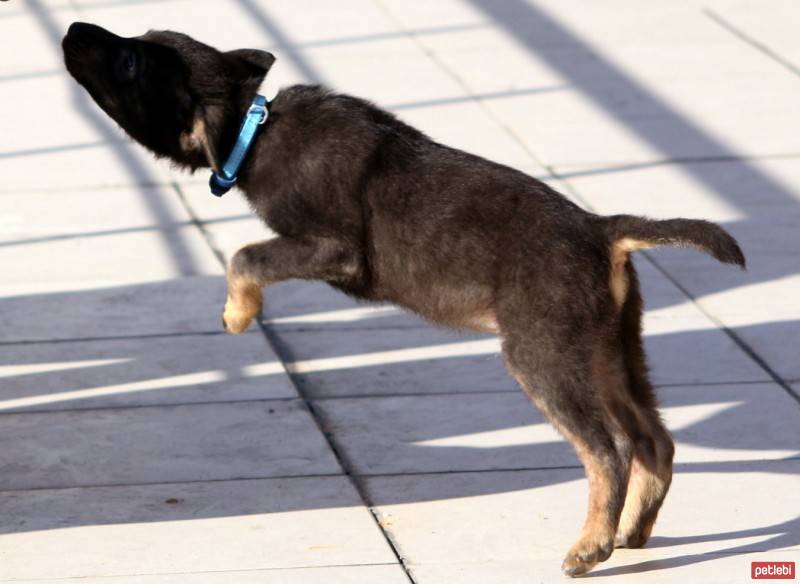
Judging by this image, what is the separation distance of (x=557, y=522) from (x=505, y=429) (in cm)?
93

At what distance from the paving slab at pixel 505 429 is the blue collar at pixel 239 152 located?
136 cm

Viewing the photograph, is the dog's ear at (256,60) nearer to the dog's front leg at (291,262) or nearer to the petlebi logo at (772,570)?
the dog's front leg at (291,262)

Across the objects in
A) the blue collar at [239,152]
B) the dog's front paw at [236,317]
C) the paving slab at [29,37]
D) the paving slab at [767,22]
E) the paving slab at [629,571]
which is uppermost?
the blue collar at [239,152]

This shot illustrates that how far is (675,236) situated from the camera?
18.4 ft

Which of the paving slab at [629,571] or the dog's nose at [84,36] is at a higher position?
the dog's nose at [84,36]

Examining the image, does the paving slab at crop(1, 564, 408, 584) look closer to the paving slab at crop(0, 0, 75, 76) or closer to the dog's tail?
the dog's tail

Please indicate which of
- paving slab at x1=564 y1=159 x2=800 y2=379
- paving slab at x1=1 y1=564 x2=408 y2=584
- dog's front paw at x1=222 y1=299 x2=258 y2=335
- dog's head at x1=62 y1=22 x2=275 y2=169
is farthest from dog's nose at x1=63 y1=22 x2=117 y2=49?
paving slab at x1=564 y1=159 x2=800 y2=379

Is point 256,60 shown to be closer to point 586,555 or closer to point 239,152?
point 239,152

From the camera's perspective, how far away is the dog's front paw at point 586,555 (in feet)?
19.0

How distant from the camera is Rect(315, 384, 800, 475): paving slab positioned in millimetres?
6930

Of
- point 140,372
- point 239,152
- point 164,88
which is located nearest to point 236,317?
point 239,152

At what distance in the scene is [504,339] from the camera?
19.1 feet

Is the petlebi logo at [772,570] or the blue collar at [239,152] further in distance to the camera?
the blue collar at [239,152]

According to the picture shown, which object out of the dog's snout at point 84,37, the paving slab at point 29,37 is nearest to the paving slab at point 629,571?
the dog's snout at point 84,37
